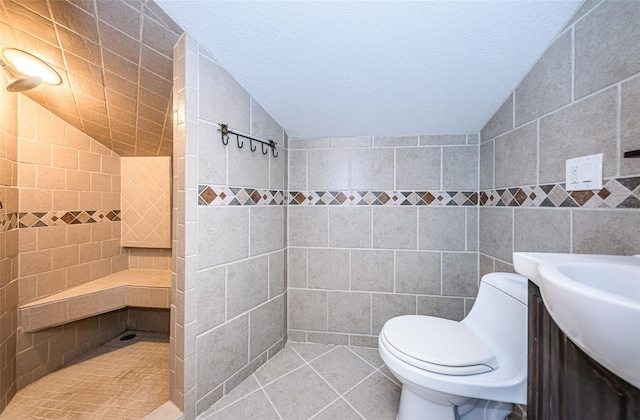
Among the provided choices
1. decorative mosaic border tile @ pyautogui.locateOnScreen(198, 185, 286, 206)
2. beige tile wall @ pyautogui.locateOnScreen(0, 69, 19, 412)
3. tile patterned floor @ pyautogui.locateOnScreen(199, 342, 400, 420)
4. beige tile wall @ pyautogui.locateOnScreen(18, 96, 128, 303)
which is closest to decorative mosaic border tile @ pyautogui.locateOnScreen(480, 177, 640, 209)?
tile patterned floor @ pyautogui.locateOnScreen(199, 342, 400, 420)

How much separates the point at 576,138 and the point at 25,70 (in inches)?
103

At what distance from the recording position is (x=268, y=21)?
1028 mm

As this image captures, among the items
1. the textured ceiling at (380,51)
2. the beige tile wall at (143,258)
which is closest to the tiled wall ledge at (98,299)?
the beige tile wall at (143,258)

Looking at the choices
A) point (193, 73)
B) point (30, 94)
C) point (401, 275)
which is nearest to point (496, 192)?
point (401, 275)

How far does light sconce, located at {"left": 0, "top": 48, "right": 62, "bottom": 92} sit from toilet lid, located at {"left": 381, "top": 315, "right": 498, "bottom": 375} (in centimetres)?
210

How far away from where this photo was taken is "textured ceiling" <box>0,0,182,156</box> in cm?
99

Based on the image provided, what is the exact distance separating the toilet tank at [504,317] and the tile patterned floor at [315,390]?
0.63 m

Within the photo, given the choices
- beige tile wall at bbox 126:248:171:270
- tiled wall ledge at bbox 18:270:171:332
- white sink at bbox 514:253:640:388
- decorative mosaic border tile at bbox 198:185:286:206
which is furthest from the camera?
beige tile wall at bbox 126:248:171:270

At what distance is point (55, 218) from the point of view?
164cm

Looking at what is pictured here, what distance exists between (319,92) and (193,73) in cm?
68

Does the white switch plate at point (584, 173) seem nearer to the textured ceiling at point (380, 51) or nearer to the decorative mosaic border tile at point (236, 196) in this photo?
the textured ceiling at point (380, 51)

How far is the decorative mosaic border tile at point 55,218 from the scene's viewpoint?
139 cm

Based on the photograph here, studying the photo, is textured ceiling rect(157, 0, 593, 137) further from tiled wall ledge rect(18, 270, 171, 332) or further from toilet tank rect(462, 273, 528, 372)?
tiled wall ledge rect(18, 270, 171, 332)

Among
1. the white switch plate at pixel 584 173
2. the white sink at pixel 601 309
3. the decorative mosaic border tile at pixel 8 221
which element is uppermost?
the white switch plate at pixel 584 173
